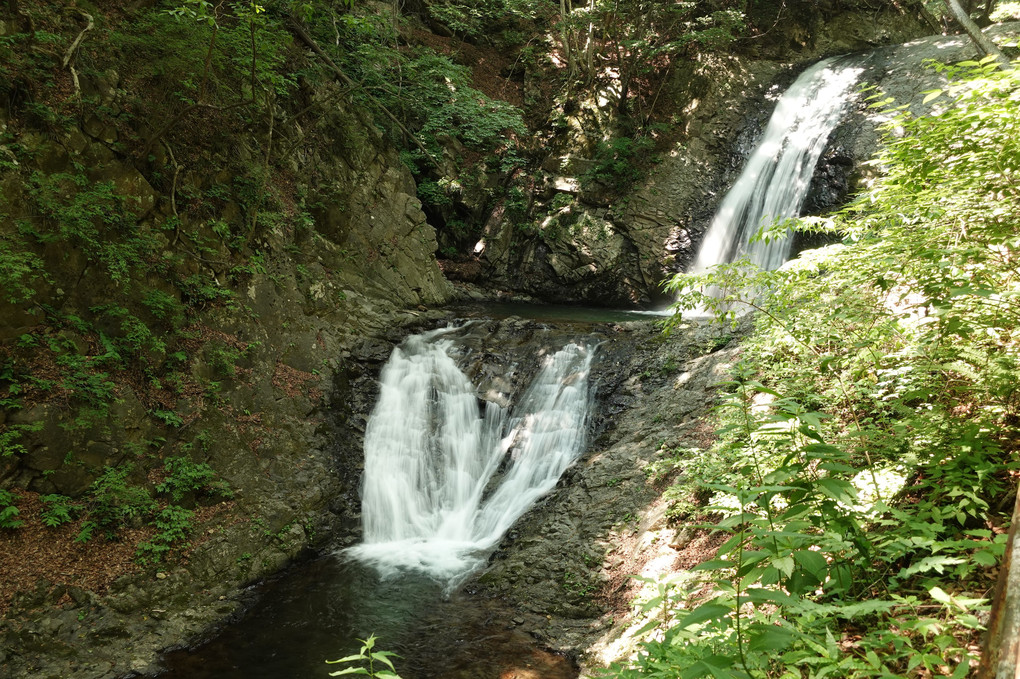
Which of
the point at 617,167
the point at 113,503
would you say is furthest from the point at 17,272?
the point at 617,167

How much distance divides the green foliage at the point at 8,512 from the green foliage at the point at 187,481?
1.16 m

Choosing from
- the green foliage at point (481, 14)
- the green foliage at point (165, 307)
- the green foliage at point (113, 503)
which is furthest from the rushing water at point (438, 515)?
the green foliage at point (481, 14)

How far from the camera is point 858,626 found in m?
2.64

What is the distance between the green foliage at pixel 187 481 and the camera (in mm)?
6116

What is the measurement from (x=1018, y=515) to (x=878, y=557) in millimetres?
571

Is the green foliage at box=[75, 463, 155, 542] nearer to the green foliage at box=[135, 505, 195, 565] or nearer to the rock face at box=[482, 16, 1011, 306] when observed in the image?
the green foliage at box=[135, 505, 195, 565]

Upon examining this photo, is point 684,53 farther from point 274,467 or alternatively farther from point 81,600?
point 81,600

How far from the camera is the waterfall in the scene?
11781 millimetres

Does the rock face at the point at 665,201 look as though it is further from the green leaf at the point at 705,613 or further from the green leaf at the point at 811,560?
the green leaf at the point at 705,613

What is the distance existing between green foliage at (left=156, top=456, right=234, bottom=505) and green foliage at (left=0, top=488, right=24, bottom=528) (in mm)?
1158

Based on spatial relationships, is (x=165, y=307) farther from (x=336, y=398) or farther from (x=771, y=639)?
(x=771, y=639)

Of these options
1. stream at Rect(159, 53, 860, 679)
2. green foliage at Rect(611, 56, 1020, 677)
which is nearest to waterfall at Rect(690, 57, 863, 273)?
stream at Rect(159, 53, 860, 679)

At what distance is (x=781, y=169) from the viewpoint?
12.5 meters

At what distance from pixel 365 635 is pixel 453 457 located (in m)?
3.03
